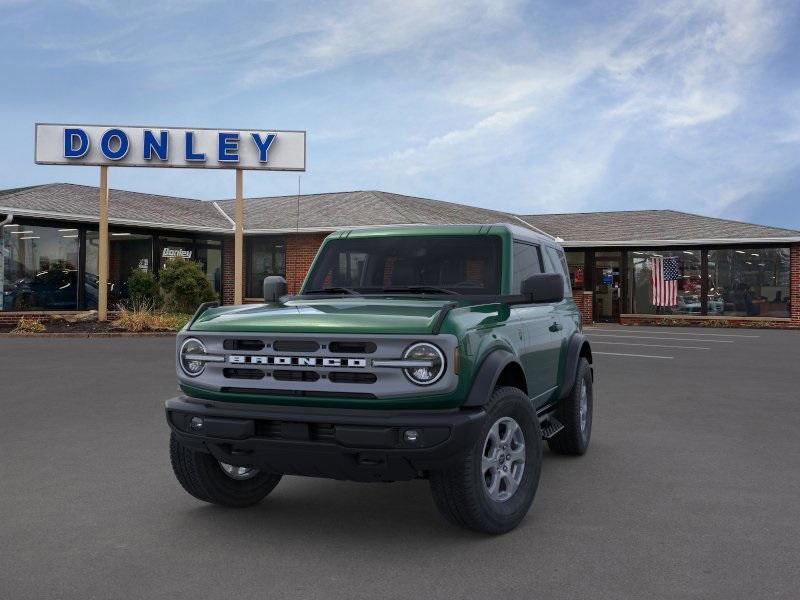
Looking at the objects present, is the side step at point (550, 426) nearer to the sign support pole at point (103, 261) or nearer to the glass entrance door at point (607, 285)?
the sign support pole at point (103, 261)

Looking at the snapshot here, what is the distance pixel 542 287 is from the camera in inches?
198

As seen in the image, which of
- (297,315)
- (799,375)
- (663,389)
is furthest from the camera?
(799,375)

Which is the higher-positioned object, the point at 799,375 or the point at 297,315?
the point at 297,315

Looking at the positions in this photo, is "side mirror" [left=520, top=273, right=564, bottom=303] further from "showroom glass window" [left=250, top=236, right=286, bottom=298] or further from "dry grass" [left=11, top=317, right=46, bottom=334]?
"showroom glass window" [left=250, top=236, right=286, bottom=298]

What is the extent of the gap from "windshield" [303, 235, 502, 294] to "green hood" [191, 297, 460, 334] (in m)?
0.57

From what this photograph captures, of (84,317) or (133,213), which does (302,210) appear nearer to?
(133,213)

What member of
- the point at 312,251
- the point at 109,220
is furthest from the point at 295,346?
the point at 312,251

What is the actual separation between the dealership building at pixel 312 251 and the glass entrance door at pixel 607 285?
39mm

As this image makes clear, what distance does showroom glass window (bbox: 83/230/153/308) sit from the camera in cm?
2572

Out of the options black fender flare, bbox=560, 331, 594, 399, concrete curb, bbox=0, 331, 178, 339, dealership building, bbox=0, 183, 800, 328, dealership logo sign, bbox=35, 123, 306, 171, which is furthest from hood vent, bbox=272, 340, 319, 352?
dealership building, bbox=0, 183, 800, 328

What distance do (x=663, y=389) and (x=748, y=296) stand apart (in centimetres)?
1915

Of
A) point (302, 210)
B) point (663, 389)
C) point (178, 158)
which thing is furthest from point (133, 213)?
point (663, 389)

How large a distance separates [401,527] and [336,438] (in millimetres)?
1004

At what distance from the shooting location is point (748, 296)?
92.3ft
